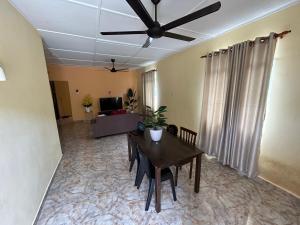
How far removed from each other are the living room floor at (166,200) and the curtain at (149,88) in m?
3.33

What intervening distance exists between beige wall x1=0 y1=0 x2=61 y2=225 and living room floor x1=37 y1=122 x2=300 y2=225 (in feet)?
1.09

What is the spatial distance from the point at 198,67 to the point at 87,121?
17.7ft

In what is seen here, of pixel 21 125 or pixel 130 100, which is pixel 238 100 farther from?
pixel 130 100

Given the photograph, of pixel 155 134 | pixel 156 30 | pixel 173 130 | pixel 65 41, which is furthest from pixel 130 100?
pixel 156 30

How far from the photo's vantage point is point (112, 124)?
169 inches

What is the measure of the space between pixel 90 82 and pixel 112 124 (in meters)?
3.27

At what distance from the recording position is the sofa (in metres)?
4.12

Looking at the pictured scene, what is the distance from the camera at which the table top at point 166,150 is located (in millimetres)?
1636

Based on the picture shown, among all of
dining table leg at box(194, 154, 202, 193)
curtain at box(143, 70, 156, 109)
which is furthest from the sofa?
dining table leg at box(194, 154, 202, 193)

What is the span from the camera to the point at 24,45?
1872mm

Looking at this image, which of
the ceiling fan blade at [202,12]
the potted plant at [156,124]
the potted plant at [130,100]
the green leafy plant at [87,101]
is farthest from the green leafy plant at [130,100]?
the ceiling fan blade at [202,12]

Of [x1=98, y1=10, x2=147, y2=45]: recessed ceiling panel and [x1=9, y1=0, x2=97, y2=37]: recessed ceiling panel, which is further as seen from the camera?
[x1=98, y1=10, x2=147, y2=45]: recessed ceiling panel

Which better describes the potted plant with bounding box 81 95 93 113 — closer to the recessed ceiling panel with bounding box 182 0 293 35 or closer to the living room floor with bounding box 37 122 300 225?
the living room floor with bounding box 37 122 300 225

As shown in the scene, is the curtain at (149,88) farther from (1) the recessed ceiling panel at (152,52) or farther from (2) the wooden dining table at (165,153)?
(2) the wooden dining table at (165,153)
